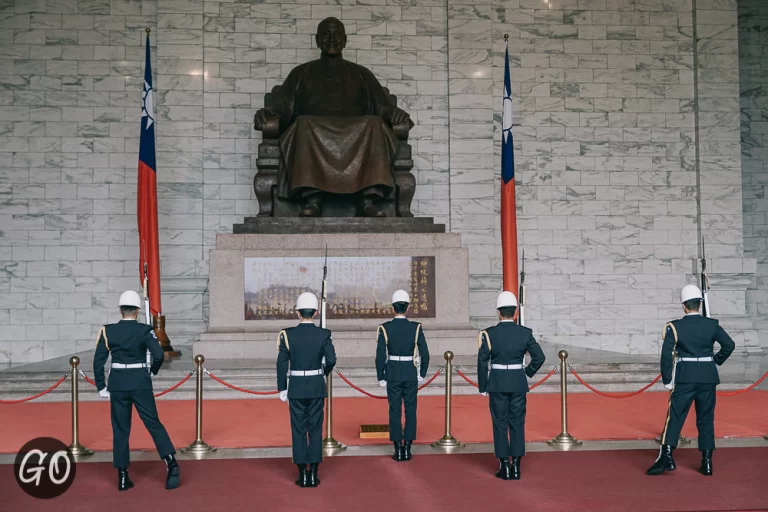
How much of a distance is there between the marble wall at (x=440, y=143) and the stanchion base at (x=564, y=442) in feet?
17.2

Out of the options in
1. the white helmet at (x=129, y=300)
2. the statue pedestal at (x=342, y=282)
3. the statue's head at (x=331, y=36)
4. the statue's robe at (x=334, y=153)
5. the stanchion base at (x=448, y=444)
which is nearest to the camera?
the white helmet at (x=129, y=300)

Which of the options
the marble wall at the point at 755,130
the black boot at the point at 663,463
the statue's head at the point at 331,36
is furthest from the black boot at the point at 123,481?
the marble wall at the point at 755,130

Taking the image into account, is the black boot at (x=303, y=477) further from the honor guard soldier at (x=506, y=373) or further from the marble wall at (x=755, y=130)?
the marble wall at (x=755, y=130)

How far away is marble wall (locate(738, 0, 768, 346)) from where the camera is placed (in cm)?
1174

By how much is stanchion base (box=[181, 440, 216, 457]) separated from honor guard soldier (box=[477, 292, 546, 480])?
1.76 m

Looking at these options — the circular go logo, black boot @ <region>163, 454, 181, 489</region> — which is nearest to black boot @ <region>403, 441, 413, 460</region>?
black boot @ <region>163, 454, 181, 489</region>

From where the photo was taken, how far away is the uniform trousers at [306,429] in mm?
4387

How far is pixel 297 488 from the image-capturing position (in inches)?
172

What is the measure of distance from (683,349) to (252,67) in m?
7.56

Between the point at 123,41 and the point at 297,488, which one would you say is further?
the point at 123,41

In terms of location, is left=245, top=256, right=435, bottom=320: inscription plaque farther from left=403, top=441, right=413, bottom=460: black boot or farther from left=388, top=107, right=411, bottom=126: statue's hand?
left=403, top=441, right=413, bottom=460: black boot

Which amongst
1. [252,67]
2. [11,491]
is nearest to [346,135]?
Answer: [252,67]

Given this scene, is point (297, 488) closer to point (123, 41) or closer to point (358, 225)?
point (358, 225)

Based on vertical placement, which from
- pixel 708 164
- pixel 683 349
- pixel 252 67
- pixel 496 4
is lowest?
pixel 683 349
